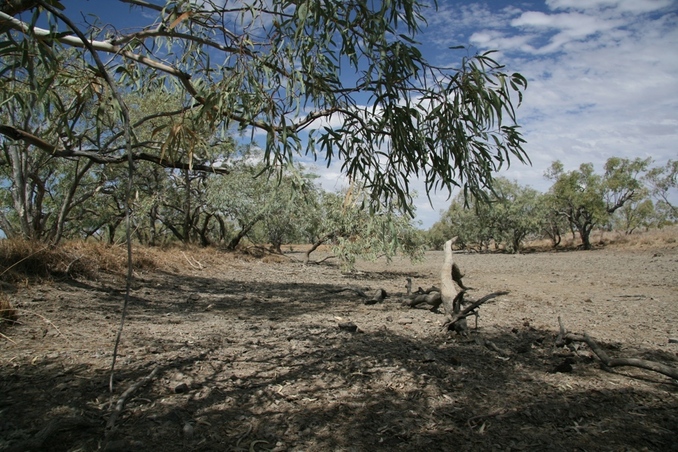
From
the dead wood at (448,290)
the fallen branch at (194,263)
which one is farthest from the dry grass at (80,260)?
the dead wood at (448,290)

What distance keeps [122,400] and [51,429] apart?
1.30ft

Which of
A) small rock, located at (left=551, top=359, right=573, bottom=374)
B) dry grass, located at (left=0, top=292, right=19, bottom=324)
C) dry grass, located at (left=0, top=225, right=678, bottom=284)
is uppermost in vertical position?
dry grass, located at (left=0, top=225, right=678, bottom=284)

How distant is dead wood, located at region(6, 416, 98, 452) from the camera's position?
1979mm

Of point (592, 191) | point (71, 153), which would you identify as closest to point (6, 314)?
point (71, 153)

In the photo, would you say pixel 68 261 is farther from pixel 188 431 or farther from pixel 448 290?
pixel 448 290

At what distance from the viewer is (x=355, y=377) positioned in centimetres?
322

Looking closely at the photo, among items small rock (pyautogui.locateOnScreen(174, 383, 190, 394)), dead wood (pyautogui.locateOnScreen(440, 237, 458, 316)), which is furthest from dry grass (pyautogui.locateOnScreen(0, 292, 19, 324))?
dead wood (pyautogui.locateOnScreen(440, 237, 458, 316))

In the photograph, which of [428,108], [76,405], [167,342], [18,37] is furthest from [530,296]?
[18,37]

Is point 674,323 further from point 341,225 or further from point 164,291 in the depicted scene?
point 341,225

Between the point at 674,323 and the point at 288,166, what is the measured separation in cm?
584

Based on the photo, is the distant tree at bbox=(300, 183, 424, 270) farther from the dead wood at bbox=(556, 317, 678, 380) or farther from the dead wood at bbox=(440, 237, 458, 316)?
the dead wood at bbox=(556, 317, 678, 380)

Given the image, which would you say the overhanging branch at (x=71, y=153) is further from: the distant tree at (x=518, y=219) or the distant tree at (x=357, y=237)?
the distant tree at (x=518, y=219)

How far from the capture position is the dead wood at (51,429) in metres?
1.98

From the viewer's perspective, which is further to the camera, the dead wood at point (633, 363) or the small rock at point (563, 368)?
the small rock at point (563, 368)
